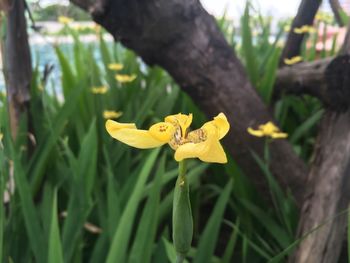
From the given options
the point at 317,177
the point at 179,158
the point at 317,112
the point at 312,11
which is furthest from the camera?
the point at 317,112

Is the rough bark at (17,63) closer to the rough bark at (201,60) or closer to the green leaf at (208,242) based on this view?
the rough bark at (201,60)

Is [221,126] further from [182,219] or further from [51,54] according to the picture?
Answer: [51,54]

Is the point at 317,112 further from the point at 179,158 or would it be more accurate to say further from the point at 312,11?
A: the point at 179,158

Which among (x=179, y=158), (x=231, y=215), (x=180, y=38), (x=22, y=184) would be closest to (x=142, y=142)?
(x=179, y=158)

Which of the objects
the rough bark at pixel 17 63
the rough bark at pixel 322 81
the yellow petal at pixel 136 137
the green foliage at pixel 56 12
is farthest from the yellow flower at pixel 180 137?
the green foliage at pixel 56 12

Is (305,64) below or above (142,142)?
below

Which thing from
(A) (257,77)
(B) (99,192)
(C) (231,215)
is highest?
(A) (257,77)
